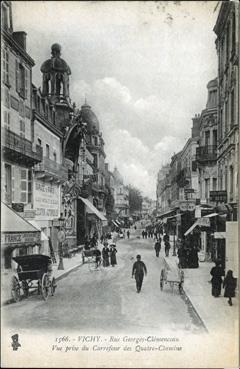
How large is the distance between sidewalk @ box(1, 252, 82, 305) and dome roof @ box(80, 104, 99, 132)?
10.4 feet

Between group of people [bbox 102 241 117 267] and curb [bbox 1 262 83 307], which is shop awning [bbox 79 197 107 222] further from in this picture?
curb [bbox 1 262 83 307]

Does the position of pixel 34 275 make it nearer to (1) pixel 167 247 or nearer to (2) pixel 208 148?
(1) pixel 167 247

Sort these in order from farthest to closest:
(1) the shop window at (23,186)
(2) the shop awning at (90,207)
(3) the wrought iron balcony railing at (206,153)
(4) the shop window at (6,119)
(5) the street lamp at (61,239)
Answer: (2) the shop awning at (90,207)
(3) the wrought iron balcony railing at (206,153)
(5) the street lamp at (61,239)
(1) the shop window at (23,186)
(4) the shop window at (6,119)

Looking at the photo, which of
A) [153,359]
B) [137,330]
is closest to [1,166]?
[137,330]

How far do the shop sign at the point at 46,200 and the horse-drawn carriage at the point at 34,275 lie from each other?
0.91 metres

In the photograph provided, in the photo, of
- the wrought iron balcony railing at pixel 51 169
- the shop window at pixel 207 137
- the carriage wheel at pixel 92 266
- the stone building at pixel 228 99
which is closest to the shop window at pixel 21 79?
the wrought iron balcony railing at pixel 51 169

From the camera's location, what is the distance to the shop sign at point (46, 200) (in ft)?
31.8

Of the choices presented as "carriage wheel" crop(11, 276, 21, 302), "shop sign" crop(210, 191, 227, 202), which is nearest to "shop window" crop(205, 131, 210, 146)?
"shop sign" crop(210, 191, 227, 202)

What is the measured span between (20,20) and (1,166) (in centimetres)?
255

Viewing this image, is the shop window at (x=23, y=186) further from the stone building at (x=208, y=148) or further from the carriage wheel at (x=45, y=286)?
the stone building at (x=208, y=148)

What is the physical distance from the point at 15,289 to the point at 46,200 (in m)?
2.25

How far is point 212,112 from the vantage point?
30.6 ft

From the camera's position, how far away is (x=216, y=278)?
840 centimetres

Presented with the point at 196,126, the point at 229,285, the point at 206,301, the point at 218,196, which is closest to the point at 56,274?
the point at 206,301
